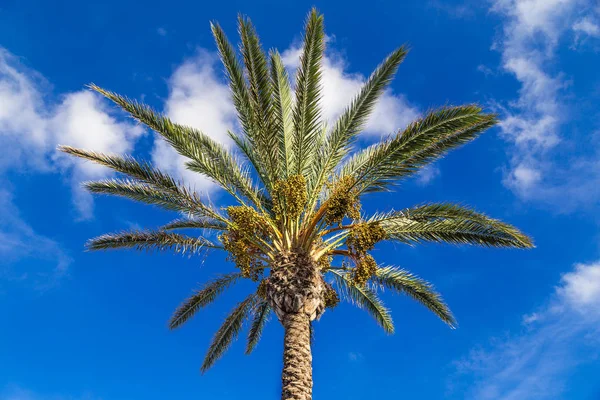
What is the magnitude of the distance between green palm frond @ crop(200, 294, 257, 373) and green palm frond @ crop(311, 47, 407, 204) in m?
4.09

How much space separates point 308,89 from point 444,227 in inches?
176

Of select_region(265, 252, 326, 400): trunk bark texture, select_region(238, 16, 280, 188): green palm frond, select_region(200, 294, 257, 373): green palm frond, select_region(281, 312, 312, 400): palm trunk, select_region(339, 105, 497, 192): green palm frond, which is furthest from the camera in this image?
select_region(200, 294, 257, 373): green palm frond

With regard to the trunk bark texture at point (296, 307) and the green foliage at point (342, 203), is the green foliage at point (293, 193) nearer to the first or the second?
the green foliage at point (342, 203)

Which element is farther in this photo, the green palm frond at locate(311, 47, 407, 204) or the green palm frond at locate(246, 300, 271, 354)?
the green palm frond at locate(246, 300, 271, 354)

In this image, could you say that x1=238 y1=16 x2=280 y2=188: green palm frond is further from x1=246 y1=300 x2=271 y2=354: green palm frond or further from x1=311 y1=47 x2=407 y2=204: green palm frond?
x1=246 y1=300 x2=271 y2=354: green palm frond

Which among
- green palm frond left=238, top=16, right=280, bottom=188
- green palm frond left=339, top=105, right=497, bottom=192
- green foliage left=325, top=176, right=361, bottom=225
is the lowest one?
green foliage left=325, top=176, right=361, bottom=225

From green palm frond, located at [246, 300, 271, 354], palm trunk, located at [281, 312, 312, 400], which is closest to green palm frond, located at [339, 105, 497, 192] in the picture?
palm trunk, located at [281, 312, 312, 400]

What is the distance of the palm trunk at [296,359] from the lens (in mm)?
9867

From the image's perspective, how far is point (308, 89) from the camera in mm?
11883

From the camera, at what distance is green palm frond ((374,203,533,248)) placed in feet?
38.9

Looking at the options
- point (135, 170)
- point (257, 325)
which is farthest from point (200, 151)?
point (257, 325)

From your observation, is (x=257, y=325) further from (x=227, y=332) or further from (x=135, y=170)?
(x=135, y=170)

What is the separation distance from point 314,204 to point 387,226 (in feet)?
6.38

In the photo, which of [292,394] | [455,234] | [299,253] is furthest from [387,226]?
[292,394]
